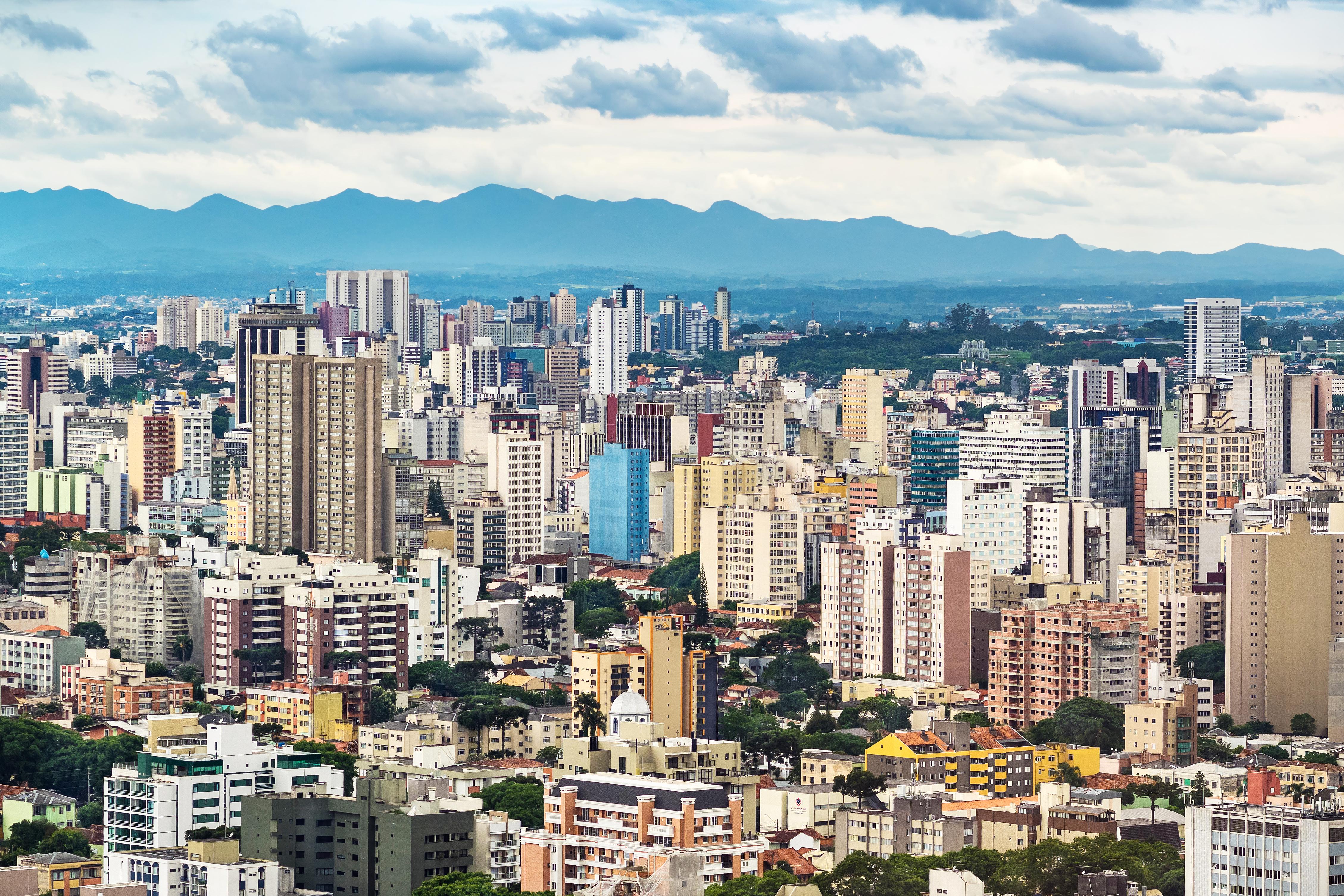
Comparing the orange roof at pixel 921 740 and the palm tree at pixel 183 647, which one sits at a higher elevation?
the orange roof at pixel 921 740

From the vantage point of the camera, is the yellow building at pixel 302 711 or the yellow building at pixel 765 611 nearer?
the yellow building at pixel 302 711

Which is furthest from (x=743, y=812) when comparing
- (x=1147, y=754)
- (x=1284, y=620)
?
(x=1284, y=620)

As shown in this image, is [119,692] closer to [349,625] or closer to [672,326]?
[349,625]

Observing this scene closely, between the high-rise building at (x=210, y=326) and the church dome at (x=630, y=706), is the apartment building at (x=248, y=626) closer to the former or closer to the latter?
the church dome at (x=630, y=706)

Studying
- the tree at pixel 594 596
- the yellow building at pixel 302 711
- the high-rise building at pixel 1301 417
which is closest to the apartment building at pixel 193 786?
the yellow building at pixel 302 711

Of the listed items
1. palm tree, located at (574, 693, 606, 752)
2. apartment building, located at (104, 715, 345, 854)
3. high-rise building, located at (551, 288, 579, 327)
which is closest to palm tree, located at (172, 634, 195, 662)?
palm tree, located at (574, 693, 606, 752)

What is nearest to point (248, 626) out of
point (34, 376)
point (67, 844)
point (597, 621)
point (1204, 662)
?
point (597, 621)
